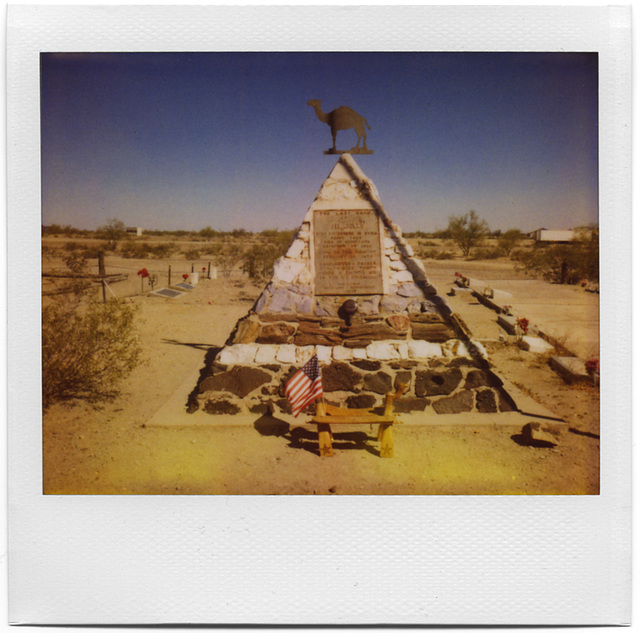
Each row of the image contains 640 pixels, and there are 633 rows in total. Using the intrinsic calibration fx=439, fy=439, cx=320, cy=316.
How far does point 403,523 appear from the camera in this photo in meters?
3.46

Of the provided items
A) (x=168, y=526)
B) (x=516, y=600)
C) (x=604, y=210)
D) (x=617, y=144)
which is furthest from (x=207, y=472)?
(x=617, y=144)

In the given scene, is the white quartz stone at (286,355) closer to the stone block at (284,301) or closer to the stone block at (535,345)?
the stone block at (284,301)

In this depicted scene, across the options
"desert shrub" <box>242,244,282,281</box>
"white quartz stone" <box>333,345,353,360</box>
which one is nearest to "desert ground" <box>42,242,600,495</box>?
"white quartz stone" <box>333,345,353,360</box>

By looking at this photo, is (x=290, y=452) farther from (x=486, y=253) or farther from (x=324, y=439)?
(x=486, y=253)

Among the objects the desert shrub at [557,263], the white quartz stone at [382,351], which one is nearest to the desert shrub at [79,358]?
the white quartz stone at [382,351]

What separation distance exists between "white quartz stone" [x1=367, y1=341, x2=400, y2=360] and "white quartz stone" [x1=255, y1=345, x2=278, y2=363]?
95 centimetres

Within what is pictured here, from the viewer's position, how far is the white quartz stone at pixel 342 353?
4406mm

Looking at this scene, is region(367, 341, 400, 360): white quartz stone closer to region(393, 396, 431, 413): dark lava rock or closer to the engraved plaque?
region(393, 396, 431, 413): dark lava rock

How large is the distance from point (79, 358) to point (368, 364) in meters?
3.17

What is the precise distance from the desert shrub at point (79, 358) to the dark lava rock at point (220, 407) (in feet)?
4.43

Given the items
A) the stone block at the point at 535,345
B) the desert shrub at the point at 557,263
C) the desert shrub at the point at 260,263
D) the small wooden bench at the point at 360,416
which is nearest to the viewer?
the small wooden bench at the point at 360,416

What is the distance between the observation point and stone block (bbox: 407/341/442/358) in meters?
4.42

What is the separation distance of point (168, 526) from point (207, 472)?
0.51 meters

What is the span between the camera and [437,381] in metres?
4.42
